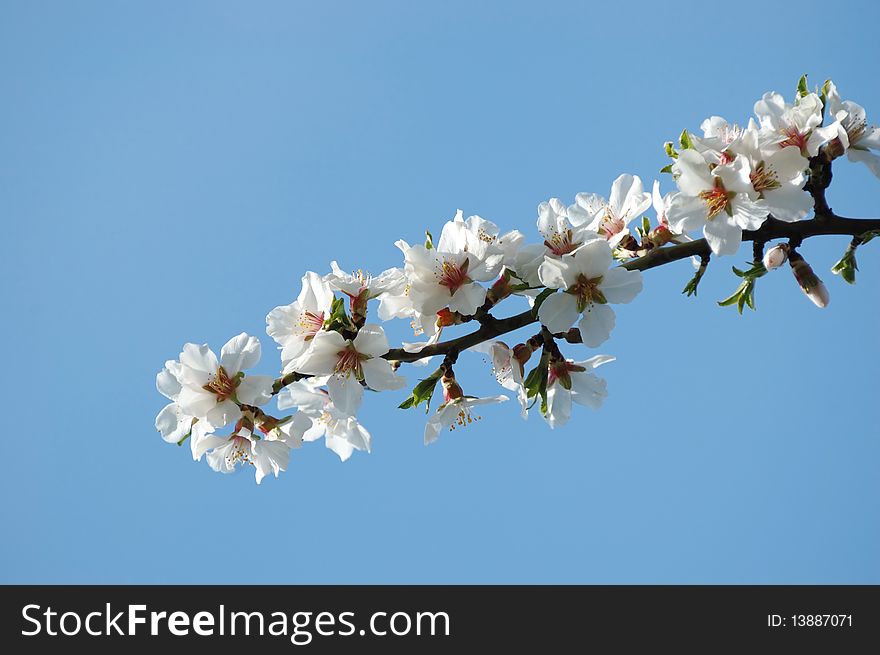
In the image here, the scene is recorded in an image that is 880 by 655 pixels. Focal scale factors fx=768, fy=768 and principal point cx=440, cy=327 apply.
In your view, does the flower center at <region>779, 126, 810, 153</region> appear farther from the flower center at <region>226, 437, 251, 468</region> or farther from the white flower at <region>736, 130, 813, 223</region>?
the flower center at <region>226, 437, 251, 468</region>

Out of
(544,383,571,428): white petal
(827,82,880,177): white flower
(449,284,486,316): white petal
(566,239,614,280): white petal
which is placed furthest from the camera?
(544,383,571,428): white petal

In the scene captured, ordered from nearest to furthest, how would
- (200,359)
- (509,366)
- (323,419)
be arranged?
(200,359)
(509,366)
(323,419)

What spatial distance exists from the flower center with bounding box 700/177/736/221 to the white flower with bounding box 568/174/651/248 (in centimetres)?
29

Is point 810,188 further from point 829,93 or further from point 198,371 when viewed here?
point 198,371

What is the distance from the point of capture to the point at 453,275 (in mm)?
2557

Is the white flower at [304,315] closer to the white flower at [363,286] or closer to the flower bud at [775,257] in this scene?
the white flower at [363,286]

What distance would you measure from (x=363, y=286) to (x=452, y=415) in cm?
64

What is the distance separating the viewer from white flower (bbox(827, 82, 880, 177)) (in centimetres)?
274

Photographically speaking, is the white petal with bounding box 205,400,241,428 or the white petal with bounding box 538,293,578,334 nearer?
the white petal with bounding box 538,293,578,334

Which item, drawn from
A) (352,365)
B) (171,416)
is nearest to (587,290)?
(352,365)

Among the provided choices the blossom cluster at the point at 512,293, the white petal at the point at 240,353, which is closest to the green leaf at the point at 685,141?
the blossom cluster at the point at 512,293

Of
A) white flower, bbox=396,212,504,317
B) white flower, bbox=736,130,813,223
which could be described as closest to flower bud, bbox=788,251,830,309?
white flower, bbox=736,130,813,223

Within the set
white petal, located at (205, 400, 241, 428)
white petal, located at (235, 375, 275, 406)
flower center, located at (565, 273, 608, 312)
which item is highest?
flower center, located at (565, 273, 608, 312)

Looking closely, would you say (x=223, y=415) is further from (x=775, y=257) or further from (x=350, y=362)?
(x=775, y=257)
